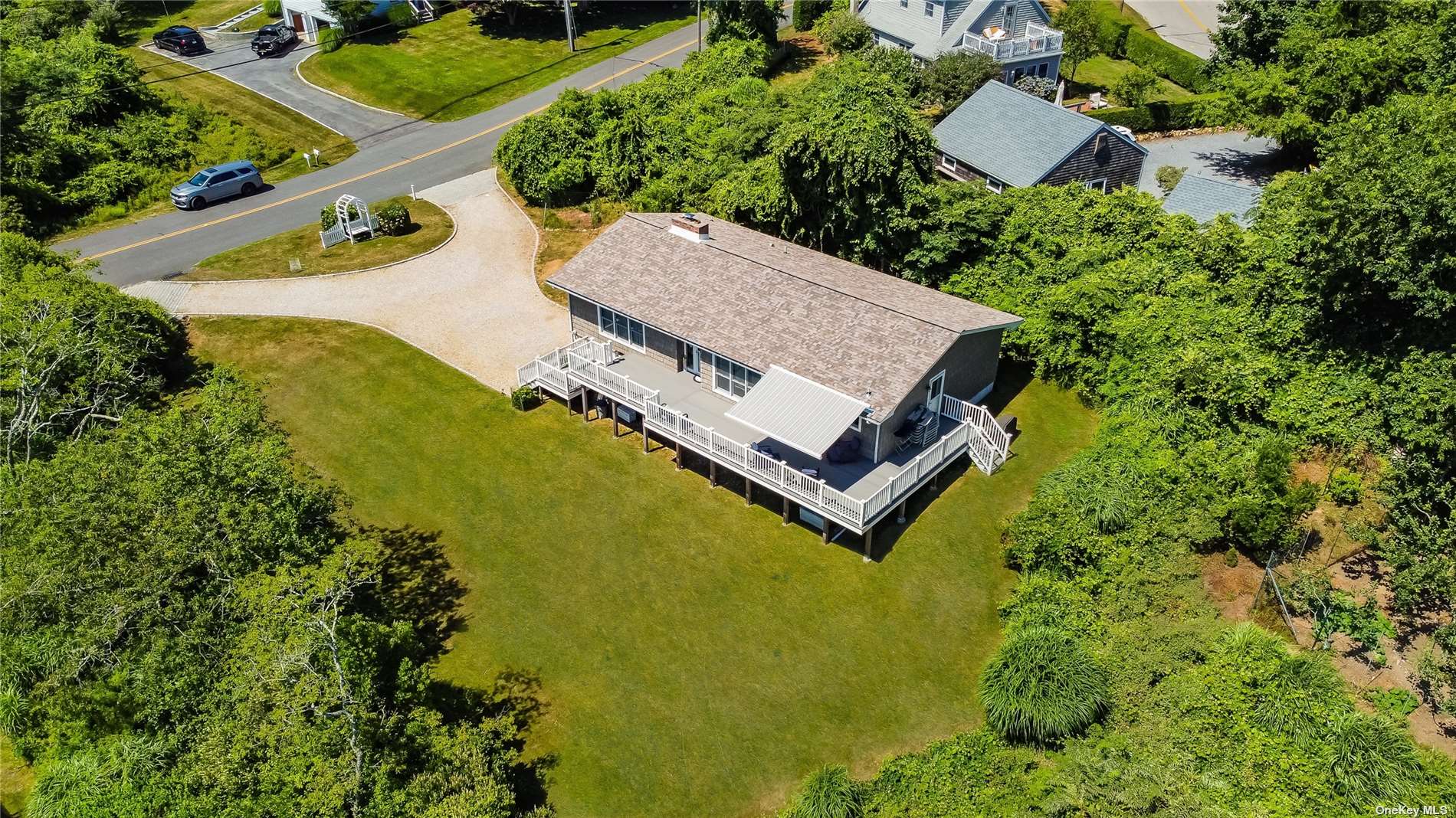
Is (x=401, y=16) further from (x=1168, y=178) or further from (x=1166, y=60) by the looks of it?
(x=1166, y=60)

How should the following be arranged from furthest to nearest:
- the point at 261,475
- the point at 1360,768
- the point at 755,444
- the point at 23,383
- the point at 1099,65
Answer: the point at 1099,65 → the point at 755,444 → the point at 23,383 → the point at 261,475 → the point at 1360,768

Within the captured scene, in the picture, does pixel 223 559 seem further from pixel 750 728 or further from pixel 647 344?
pixel 647 344

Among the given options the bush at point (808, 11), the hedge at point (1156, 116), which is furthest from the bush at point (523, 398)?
the bush at point (808, 11)

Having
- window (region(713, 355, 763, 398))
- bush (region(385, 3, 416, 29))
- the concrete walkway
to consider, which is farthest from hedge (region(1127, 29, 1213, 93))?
bush (region(385, 3, 416, 29))

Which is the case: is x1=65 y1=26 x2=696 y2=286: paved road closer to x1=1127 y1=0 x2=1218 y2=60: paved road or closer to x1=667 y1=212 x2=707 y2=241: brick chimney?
x1=667 y1=212 x2=707 y2=241: brick chimney

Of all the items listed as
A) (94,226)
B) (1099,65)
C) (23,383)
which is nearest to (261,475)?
(23,383)

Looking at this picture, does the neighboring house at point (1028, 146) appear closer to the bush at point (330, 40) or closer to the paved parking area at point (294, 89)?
the paved parking area at point (294, 89)

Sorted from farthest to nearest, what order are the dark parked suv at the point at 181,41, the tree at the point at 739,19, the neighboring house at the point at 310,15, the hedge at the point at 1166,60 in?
the neighboring house at the point at 310,15
the dark parked suv at the point at 181,41
the hedge at the point at 1166,60
the tree at the point at 739,19
